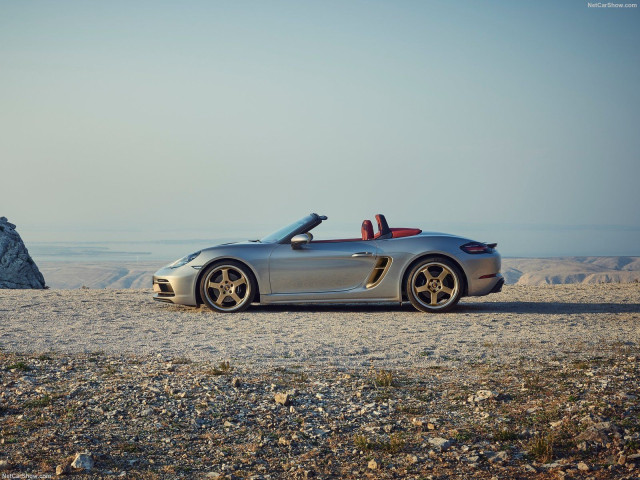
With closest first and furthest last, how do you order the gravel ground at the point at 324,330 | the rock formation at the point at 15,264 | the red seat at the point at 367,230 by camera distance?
the gravel ground at the point at 324,330 < the red seat at the point at 367,230 < the rock formation at the point at 15,264

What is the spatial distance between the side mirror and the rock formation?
1024 centimetres

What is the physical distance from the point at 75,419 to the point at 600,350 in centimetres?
528

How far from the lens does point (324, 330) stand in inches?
341

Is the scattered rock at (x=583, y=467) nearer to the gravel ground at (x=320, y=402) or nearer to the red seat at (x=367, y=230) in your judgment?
the gravel ground at (x=320, y=402)

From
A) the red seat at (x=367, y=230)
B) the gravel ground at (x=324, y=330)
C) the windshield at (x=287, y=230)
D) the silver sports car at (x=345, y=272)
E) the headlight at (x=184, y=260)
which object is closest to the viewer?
the gravel ground at (x=324, y=330)

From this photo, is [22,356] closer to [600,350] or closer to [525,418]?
[525,418]

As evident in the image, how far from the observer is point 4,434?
445 cm

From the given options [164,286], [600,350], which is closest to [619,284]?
[600,350]

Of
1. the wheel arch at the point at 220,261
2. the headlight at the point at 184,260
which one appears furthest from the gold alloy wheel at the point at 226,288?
the headlight at the point at 184,260

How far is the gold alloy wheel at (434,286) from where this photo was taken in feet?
34.1

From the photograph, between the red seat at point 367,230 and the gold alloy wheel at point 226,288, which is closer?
the gold alloy wheel at point 226,288

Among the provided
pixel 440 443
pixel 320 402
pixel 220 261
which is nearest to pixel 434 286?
pixel 220 261

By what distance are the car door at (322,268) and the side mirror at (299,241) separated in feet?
0.19

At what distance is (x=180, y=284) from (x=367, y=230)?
311cm
